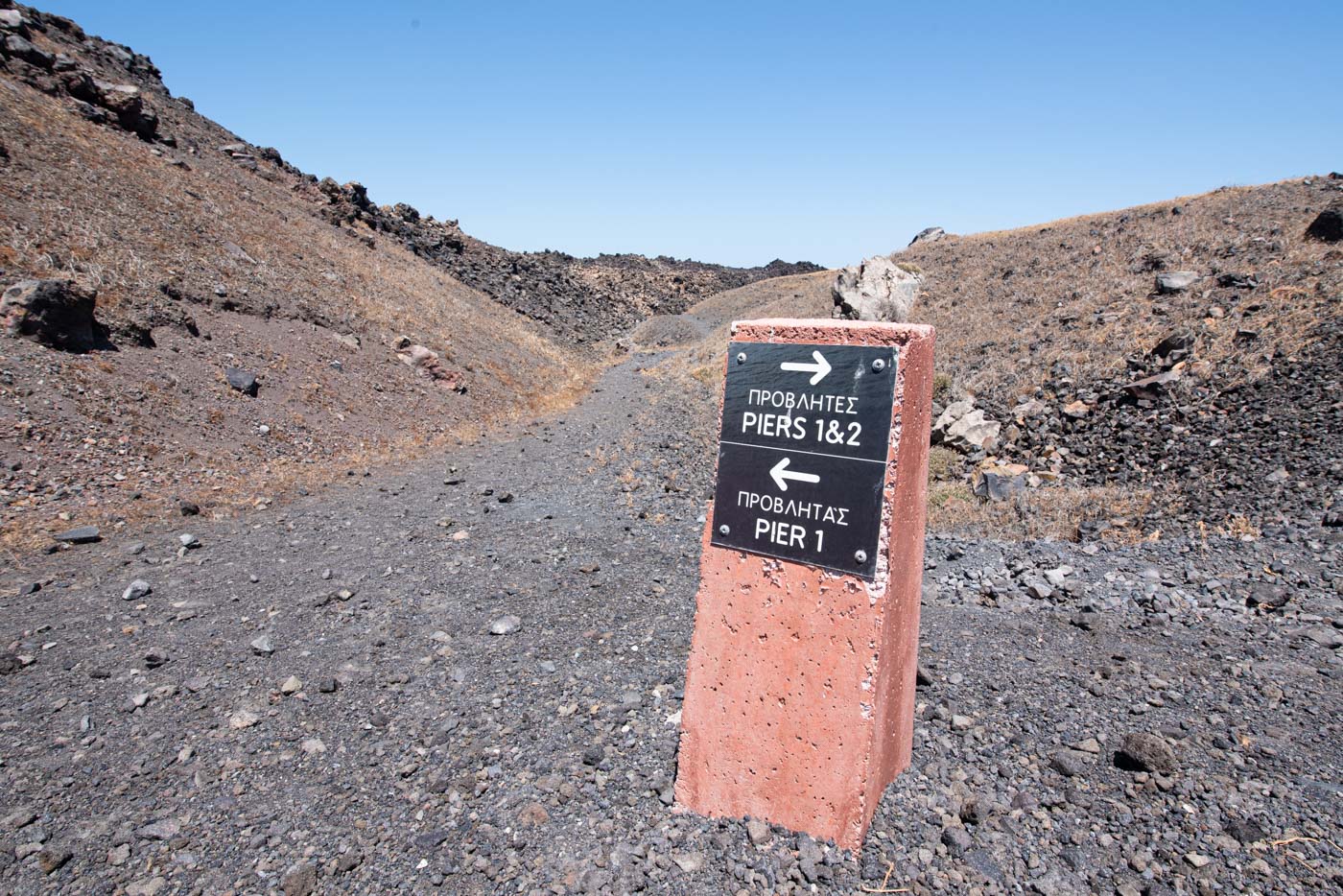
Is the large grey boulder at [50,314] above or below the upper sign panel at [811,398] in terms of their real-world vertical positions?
above

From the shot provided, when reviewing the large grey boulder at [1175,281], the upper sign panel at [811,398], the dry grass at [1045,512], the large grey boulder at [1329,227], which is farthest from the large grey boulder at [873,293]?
the upper sign panel at [811,398]

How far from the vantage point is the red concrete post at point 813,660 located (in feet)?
9.53

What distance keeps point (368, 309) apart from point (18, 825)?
1838cm

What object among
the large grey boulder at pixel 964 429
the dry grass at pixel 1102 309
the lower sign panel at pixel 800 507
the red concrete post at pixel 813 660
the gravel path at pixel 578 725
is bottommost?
the gravel path at pixel 578 725

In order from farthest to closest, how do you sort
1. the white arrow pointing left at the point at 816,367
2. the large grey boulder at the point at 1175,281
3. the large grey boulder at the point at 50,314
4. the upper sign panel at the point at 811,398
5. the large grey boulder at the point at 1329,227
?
the large grey boulder at the point at 1175,281 < the large grey boulder at the point at 1329,227 < the large grey boulder at the point at 50,314 < the white arrow pointing left at the point at 816,367 < the upper sign panel at the point at 811,398

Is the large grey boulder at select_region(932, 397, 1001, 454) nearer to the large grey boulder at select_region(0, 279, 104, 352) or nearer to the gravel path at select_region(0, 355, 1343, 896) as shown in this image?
the gravel path at select_region(0, 355, 1343, 896)

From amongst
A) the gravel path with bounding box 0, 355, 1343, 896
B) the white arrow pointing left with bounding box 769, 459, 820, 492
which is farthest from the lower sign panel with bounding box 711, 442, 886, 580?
the gravel path with bounding box 0, 355, 1343, 896

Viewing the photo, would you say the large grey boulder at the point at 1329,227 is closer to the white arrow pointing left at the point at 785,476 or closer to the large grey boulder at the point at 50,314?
the white arrow pointing left at the point at 785,476

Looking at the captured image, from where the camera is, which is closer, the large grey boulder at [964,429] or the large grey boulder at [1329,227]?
the large grey boulder at [964,429]

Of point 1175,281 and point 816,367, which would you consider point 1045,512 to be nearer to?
point 816,367

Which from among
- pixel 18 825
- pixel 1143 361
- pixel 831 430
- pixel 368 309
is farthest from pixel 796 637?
pixel 368 309

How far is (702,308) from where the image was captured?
181 ft

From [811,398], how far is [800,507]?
49 centimetres

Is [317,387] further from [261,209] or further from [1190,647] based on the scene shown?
[1190,647]
